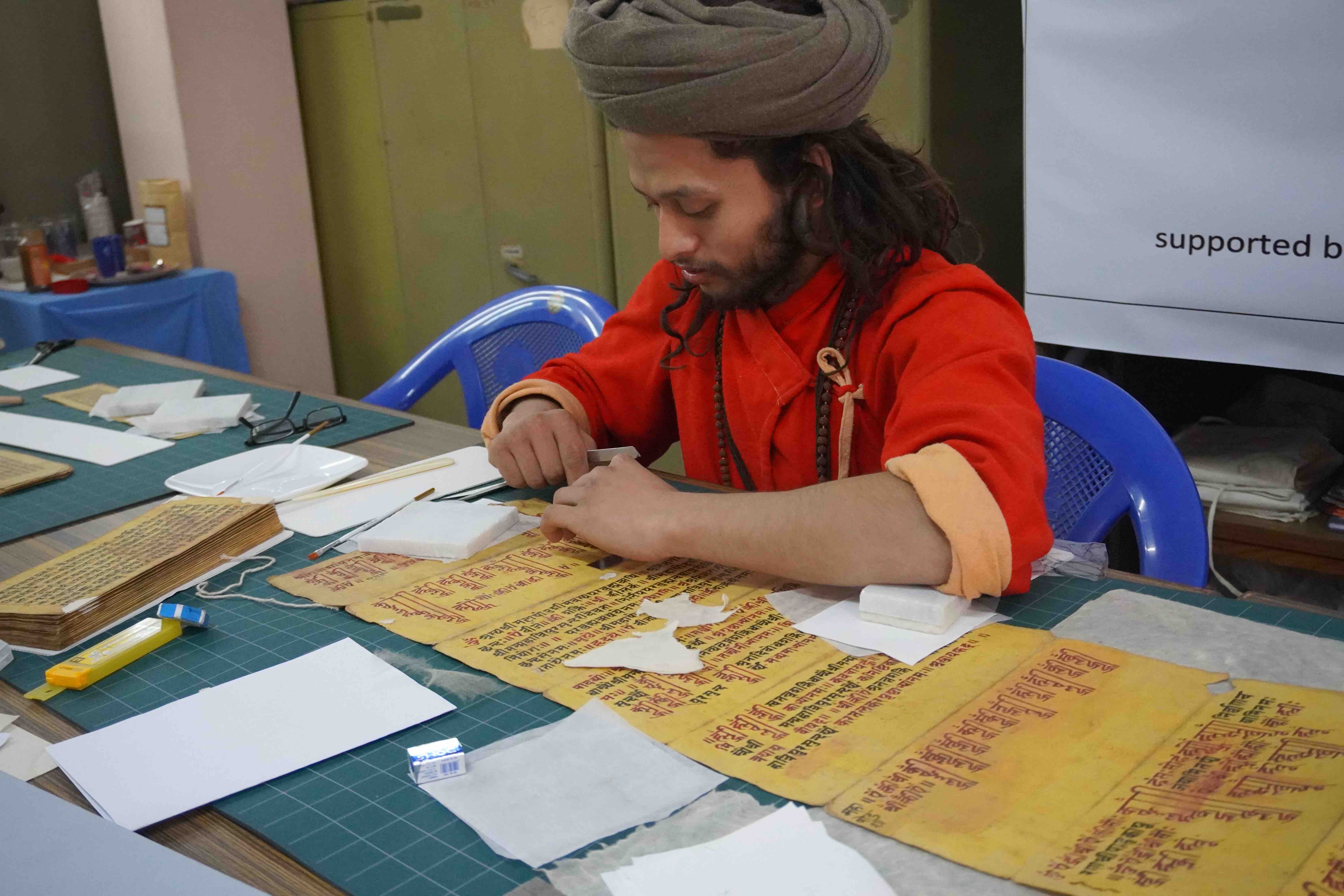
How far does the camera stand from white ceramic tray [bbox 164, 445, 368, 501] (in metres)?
1.53

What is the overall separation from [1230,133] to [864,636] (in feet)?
4.32

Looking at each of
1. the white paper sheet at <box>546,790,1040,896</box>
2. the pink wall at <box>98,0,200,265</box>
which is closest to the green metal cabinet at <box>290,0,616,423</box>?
the pink wall at <box>98,0,200,265</box>

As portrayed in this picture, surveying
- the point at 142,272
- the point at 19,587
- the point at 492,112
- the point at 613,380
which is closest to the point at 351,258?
the point at 142,272

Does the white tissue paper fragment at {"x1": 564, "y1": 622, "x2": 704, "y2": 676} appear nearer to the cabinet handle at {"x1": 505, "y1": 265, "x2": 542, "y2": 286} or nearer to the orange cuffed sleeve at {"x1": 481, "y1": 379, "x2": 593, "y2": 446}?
the orange cuffed sleeve at {"x1": 481, "y1": 379, "x2": 593, "y2": 446}

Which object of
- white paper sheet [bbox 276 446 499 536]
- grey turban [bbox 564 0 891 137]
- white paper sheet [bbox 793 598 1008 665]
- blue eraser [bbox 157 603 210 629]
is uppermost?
grey turban [bbox 564 0 891 137]

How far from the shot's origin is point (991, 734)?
2.67ft

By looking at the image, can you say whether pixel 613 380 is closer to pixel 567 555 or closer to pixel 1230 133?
pixel 567 555

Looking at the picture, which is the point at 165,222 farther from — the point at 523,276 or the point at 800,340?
the point at 800,340

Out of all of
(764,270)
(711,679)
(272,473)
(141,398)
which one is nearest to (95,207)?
(141,398)

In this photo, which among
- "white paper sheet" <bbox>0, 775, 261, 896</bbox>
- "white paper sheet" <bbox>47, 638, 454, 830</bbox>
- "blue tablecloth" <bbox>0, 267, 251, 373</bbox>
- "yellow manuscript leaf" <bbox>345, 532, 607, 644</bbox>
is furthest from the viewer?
"blue tablecloth" <bbox>0, 267, 251, 373</bbox>

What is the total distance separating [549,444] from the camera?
1.41 metres

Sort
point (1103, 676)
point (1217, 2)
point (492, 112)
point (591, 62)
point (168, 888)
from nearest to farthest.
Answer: point (168, 888) → point (1103, 676) → point (591, 62) → point (1217, 2) → point (492, 112)

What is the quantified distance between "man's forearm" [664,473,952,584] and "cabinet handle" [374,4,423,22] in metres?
2.93

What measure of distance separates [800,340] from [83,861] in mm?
941
